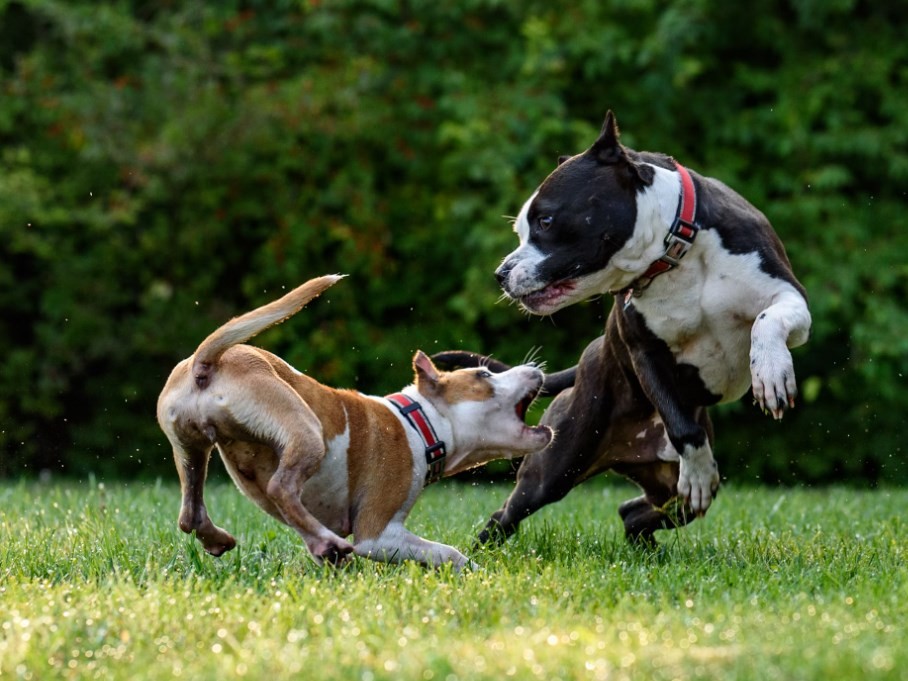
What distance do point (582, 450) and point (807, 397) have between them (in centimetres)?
686

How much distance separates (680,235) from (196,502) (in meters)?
2.01

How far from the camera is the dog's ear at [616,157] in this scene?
16.8ft

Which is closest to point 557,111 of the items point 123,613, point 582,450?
point 582,450

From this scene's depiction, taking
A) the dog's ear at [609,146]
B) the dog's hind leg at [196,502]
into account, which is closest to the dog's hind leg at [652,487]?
the dog's ear at [609,146]

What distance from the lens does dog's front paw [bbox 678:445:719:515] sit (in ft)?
17.1

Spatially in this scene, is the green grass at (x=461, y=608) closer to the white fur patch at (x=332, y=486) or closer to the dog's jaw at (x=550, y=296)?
the white fur patch at (x=332, y=486)

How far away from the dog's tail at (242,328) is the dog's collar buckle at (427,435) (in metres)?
0.78

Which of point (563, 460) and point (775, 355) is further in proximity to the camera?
point (563, 460)

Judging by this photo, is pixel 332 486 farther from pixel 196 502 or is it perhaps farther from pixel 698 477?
pixel 698 477

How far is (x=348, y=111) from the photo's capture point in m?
12.8

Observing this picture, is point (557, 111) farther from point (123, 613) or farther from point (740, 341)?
point (123, 613)

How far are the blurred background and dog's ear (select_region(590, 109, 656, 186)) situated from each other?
6575 millimetres

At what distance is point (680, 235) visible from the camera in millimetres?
5102

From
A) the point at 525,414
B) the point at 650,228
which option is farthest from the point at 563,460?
the point at 650,228
